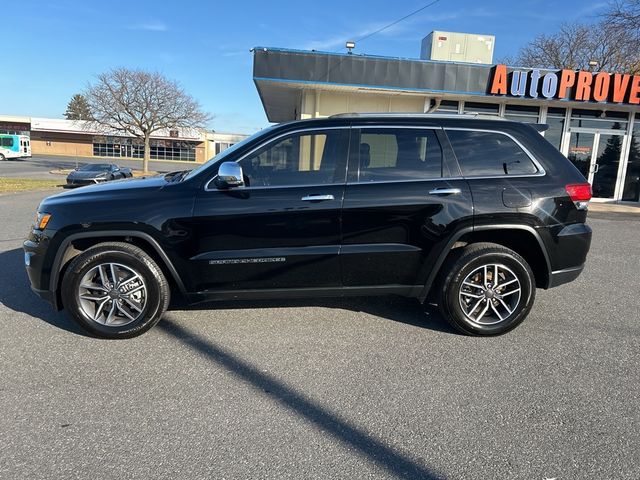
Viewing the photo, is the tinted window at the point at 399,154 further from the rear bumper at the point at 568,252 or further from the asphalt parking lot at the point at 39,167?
the asphalt parking lot at the point at 39,167

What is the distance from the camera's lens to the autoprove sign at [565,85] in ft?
42.1

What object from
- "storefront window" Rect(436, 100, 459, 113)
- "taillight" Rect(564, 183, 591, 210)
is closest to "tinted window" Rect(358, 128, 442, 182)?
"taillight" Rect(564, 183, 591, 210)

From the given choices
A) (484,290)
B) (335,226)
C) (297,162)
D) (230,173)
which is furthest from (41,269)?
(484,290)

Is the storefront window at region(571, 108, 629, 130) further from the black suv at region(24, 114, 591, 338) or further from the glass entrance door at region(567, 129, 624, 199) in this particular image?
the black suv at region(24, 114, 591, 338)

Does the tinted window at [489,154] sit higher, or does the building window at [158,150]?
the building window at [158,150]

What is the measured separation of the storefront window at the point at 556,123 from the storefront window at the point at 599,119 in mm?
347

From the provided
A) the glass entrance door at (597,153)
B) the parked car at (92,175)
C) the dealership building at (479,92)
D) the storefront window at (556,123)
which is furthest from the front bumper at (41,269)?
the parked car at (92,175)

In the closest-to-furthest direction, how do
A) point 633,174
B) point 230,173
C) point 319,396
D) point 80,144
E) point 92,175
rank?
point 319,396, point 230,173, point 633,174, point 92,175, point 80,144

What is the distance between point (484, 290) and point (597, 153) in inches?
560

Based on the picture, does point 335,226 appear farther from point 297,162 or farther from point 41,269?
point 41,269

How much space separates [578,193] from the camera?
3996 mm

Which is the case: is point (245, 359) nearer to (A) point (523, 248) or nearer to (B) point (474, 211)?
(B) point (474, 211)

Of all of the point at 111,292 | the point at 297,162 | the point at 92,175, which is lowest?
the point at 111,292

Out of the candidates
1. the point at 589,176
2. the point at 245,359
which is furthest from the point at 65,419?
the point at 589,176
